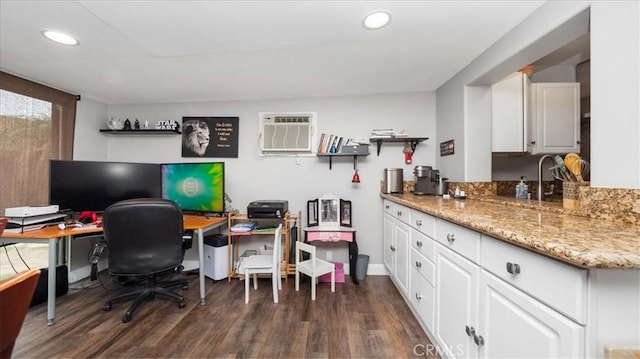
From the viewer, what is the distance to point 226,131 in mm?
3051

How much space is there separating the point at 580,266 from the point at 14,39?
3312 mm

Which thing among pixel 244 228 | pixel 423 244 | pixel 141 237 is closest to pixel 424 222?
pixel 423 244

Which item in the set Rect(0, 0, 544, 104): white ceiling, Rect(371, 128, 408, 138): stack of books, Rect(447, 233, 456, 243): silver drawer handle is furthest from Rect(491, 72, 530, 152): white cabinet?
Rect(447, 233, 456, 243): silver drawer handle

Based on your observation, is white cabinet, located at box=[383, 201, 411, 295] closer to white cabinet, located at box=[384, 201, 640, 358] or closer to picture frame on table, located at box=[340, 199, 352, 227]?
white cabinet, located at box=[384, 201, 640, 358]

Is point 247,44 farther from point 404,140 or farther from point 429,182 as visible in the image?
point 429,182

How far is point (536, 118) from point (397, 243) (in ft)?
5.70

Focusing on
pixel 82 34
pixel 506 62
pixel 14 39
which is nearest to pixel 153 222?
pixel 82 34

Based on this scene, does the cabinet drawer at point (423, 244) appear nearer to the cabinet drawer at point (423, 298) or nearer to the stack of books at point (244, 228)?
the cabinet drawer at point (423, 298)

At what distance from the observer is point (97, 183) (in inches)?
97.5

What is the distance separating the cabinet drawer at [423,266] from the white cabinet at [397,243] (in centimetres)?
14

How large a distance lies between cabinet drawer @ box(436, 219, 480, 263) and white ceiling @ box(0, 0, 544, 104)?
1.26 meters

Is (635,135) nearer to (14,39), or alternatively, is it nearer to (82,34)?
(82,34)

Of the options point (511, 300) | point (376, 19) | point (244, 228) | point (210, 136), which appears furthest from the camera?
point (210, 136)

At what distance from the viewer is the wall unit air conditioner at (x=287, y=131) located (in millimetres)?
2947
